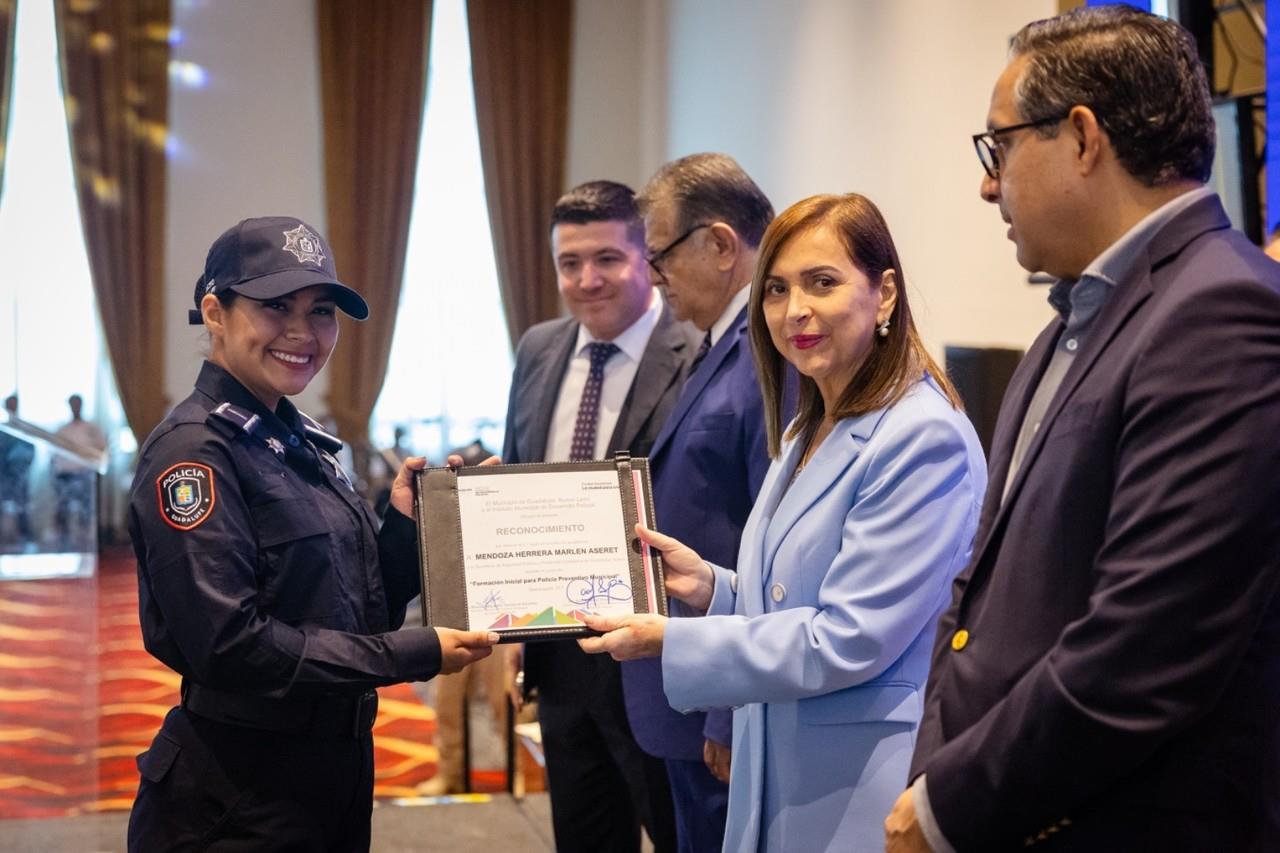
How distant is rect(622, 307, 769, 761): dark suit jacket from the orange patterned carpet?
5.90 ft

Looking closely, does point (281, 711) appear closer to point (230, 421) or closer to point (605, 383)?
point (230, 421)

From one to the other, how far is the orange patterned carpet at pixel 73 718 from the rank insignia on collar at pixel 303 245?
177 centimetres

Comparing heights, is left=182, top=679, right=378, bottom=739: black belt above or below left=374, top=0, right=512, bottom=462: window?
below

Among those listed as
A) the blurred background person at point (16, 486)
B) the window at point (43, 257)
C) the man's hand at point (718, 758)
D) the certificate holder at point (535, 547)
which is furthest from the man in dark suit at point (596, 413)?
the window at point (43, 257)

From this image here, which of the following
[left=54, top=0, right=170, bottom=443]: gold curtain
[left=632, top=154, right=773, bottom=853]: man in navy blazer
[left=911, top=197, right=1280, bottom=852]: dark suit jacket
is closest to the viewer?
[left=911, top=197, right=1280, bottom=852]: dark suit jacket

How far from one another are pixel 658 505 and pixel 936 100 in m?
3.15

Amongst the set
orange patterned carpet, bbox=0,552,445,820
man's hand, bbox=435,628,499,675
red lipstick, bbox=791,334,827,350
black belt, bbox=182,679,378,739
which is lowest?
orange patterned carpet, bbox=0,552,445,820

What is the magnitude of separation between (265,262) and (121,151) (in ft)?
29.3

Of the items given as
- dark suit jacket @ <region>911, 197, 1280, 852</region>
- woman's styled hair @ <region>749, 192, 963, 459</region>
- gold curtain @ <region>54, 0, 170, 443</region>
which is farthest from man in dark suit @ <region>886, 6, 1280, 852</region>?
gold curtain @ <region>54, 0, 170, 443</region>

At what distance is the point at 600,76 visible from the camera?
10.9 metres

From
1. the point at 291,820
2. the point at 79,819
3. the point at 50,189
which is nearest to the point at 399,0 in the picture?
the point at 50,189

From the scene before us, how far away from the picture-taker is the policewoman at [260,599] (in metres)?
1.95

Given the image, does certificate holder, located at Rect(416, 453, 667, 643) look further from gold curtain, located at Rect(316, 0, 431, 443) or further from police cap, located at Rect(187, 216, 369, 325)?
gold curtain, located at Rect(316, 0, 431, 443)
